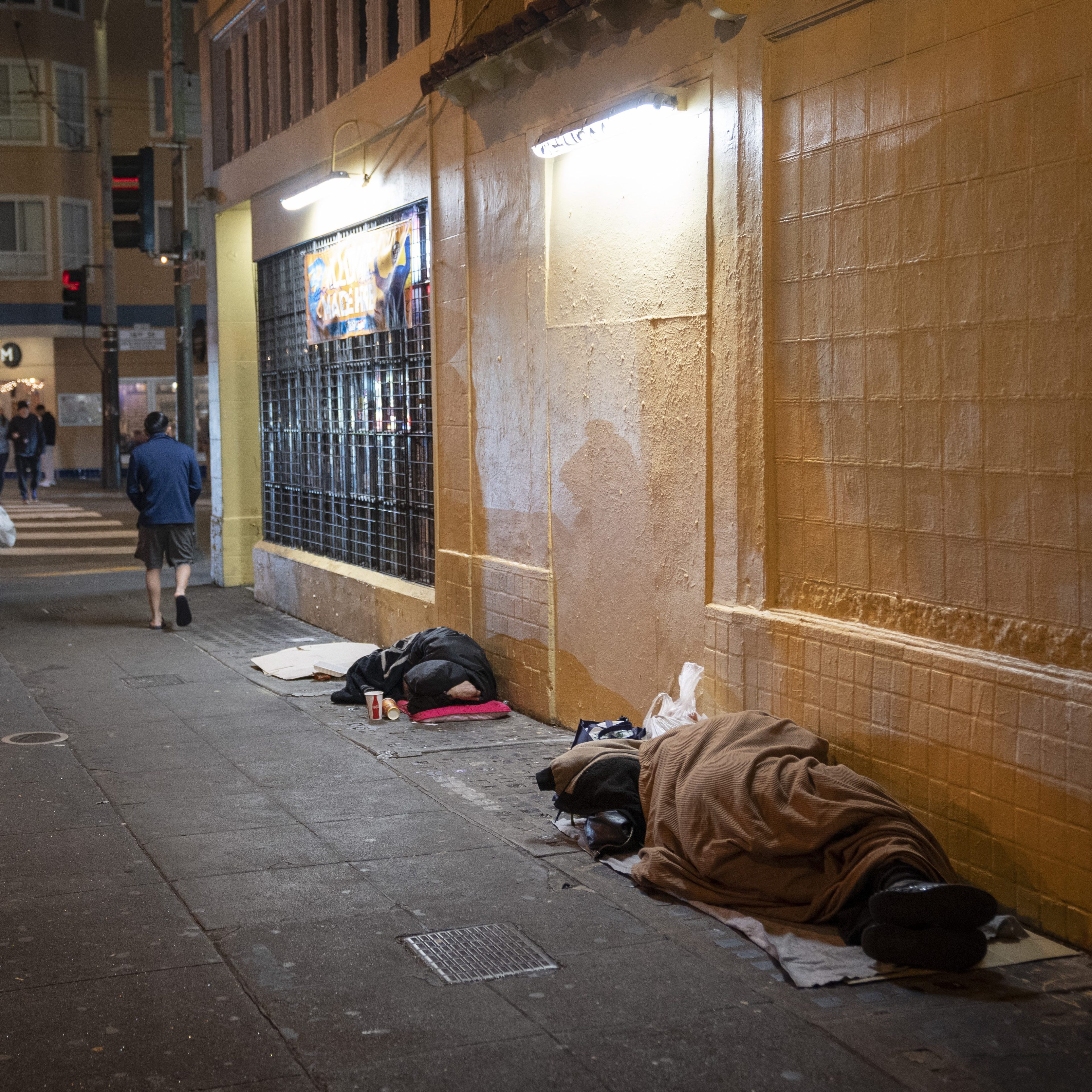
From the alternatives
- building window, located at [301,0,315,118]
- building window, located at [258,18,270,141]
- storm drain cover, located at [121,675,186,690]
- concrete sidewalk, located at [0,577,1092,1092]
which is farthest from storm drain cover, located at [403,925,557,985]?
building window, located at [258,18,270,141]

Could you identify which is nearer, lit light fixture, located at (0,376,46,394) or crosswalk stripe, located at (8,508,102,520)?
crosswalk stripe, located at (8,508,102,520)

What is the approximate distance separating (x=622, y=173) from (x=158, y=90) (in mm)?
30663

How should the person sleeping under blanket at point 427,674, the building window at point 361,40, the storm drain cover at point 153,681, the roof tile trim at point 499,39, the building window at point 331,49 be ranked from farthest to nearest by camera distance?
1. the building window at point 331,49
2. the building window at point 361,40
3. the storm drain cover at point 153,681
4. the person sleeping under blanket at point 427,674
5. the roof tile trim at point 499,39

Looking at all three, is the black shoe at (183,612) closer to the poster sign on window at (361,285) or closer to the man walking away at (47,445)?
the poster sign on window at (361,285)

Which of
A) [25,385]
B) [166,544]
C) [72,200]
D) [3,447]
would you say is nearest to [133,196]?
[166,544]

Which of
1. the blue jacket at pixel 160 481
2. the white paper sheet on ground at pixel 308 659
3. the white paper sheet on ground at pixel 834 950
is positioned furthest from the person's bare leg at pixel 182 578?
the white paper sheet on ground at pixel 834 950

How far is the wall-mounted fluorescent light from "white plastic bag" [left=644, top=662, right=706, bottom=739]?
5.94 metres

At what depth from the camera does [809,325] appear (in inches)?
237

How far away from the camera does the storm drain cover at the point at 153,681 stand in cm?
977

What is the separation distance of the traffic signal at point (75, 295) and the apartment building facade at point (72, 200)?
287 inches

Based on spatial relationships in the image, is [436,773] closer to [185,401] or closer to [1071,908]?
[1071,908]

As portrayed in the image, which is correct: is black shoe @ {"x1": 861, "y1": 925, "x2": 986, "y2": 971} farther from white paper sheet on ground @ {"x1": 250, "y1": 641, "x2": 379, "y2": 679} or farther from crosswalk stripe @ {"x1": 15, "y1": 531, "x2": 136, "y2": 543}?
crosswalk stripe @ {"x1": 15, "y1": 531, "x2": 136, "y2": 543}

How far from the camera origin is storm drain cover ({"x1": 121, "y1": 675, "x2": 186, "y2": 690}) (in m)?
9.77

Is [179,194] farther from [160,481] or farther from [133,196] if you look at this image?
[160,481]
